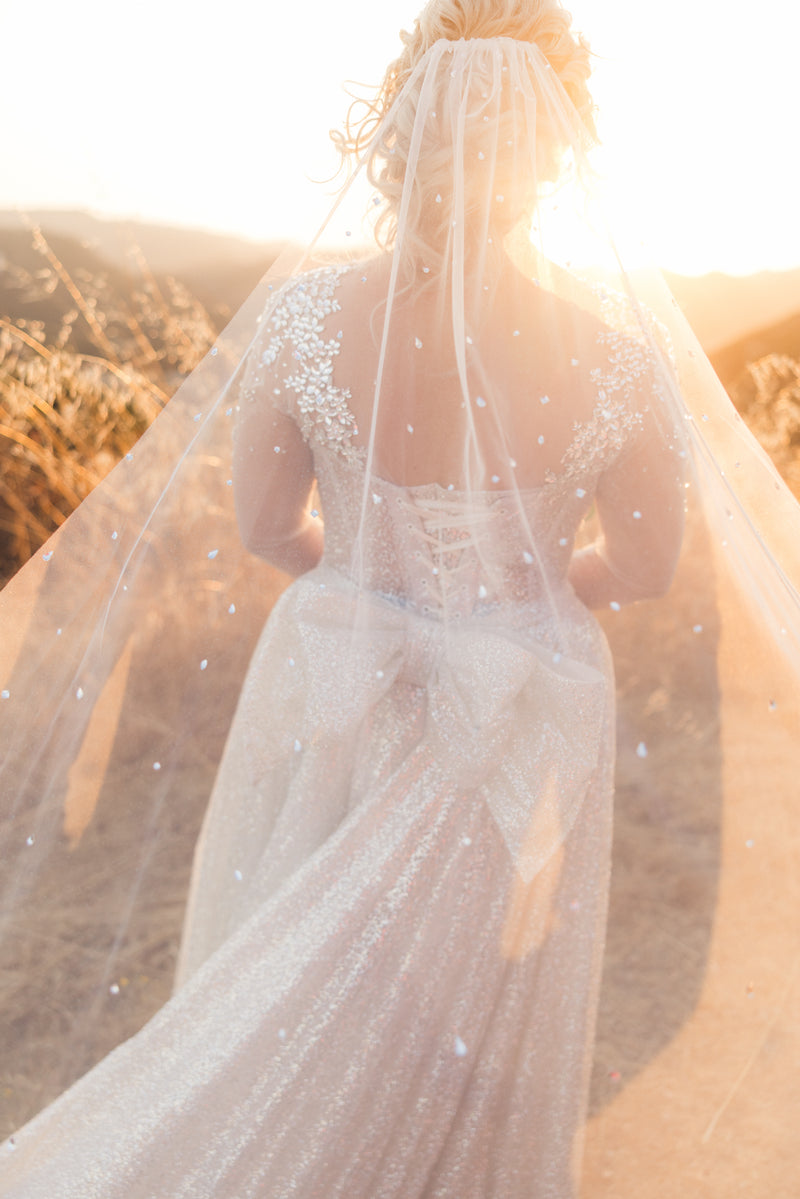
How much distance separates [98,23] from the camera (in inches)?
81.8

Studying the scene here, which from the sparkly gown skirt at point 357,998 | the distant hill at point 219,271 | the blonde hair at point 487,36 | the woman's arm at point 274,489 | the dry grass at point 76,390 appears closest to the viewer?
the blonde hair at point 487,36

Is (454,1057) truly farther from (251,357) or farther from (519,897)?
(251,357)

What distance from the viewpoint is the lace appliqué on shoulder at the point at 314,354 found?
0.92 meters

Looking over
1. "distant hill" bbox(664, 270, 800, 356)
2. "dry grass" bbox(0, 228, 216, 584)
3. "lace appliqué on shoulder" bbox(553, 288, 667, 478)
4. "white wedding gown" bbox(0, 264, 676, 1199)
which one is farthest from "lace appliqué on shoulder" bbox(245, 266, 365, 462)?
"dry grass" bbox(0, 228, 216, 584)

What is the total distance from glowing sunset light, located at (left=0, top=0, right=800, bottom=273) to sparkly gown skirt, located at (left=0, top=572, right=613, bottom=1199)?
1.89 ft

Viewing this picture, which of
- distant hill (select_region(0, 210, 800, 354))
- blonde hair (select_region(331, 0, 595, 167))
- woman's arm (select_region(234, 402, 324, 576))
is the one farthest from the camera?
distant hill (select_region(0, 210, 800, 354))

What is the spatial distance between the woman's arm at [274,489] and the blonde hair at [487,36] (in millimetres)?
350

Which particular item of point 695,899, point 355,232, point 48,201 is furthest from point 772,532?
point 48,201

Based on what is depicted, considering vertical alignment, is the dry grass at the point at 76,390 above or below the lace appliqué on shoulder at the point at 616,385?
below

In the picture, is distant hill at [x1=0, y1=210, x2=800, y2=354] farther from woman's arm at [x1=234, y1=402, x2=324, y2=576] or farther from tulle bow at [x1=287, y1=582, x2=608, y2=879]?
tulle bow at [x1=287, y1=582, x2=608, y2=879]

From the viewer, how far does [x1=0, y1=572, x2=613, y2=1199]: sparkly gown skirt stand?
2.93 ft

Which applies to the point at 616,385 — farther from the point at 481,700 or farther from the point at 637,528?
the point at 481,700

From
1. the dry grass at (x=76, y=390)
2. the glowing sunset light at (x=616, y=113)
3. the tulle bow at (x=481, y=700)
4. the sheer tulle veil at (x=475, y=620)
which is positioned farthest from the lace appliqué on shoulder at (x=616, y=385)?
the dry grass at (x=76, y=390)

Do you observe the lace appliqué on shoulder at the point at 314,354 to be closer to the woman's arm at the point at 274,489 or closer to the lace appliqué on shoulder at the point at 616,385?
the woman's arm at the point at 274,489
